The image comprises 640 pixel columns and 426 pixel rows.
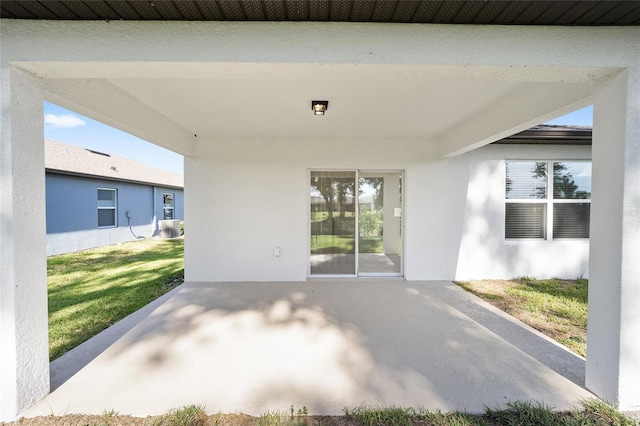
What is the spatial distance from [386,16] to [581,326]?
482 cm

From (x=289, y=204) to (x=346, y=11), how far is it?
415 cm

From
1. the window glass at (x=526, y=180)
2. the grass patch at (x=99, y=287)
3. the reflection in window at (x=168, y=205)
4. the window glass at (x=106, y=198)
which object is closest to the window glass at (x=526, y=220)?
the window glass at (x=526, y=180)

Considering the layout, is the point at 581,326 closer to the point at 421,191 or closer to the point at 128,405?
the point at 421,191

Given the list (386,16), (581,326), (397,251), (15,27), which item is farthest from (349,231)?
(15,27)

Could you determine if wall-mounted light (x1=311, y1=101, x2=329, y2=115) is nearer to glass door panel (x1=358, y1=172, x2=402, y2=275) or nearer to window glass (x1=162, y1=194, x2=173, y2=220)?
glass door panel (x1=358, y1=172, x2=402, y2=275)

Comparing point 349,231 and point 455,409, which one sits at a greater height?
point 349,231

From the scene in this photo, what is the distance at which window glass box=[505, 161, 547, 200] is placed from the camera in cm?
629

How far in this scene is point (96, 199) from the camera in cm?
1155

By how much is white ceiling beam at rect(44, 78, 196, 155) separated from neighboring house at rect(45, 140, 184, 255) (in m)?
8.36

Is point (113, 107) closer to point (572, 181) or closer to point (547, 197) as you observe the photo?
point (547, 197)

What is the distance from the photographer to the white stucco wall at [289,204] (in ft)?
19.2

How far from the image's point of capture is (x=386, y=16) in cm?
215

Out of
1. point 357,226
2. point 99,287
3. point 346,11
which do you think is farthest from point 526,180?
point 99,287

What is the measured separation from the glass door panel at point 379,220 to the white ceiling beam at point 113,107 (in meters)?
3.94
